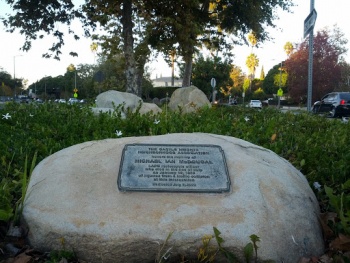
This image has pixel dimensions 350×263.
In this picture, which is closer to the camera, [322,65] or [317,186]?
[317,186]

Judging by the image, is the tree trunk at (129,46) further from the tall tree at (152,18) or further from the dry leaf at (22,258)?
the dry leaf at (22,258)

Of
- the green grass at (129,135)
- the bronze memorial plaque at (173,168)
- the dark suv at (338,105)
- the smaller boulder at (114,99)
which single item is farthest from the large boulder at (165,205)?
the dark suv at (338,105)

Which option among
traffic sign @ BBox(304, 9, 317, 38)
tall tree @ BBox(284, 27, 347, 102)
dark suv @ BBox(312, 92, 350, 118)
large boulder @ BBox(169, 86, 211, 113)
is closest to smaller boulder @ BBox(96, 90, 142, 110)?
large boulder @ BBox(169, 86, 211, 113)

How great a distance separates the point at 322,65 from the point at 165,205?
40.5 meters

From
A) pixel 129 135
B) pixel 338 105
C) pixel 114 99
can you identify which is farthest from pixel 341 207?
pixel 338 105

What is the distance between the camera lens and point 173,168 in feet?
10.6

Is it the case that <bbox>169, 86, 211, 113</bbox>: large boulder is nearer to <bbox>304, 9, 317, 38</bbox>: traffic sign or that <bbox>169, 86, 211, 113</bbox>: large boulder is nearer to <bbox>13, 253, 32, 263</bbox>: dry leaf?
<bbox>304, 9, 317, 38</bbox>: traffic sign

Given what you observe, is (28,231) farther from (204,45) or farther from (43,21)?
(204,45)

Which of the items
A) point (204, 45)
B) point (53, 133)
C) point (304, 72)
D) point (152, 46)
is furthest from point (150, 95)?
point (53, 133)

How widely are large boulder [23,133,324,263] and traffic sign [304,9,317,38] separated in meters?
5.68

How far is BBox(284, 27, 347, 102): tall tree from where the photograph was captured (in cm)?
3956

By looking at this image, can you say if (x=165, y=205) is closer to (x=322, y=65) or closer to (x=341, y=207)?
(x=341, y=207)

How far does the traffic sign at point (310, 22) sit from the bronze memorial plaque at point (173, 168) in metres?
5.93

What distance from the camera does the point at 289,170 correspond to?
344 centimetres
